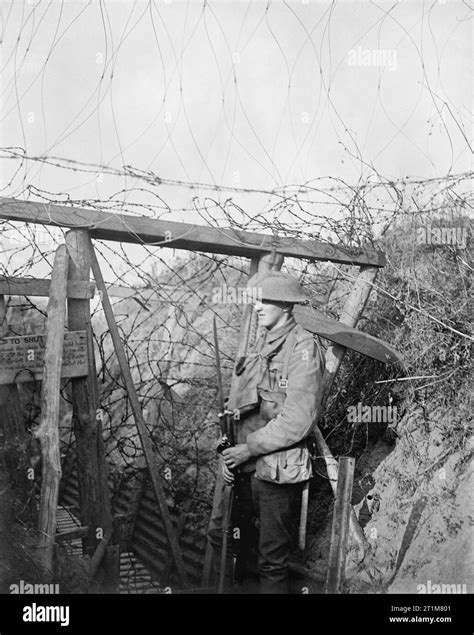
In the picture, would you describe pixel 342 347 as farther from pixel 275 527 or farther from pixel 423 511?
pixel 275 527

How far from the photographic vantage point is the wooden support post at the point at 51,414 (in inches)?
171

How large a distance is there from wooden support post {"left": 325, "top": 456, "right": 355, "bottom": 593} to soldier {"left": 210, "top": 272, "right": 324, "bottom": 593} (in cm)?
29

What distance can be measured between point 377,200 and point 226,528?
11.0 ft

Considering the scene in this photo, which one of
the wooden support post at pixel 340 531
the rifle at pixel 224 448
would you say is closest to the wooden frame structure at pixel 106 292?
the rifle at pixel 224 448

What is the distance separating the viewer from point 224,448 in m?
4.75

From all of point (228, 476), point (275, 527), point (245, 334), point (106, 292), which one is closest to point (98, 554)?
point (228, 476)

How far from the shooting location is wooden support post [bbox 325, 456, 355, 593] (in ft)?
13.6

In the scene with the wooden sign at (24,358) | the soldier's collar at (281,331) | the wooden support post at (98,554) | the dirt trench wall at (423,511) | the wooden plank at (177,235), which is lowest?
the wooden support post at (98,554)

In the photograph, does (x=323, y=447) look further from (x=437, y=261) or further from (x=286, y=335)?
(x=437, y=261)

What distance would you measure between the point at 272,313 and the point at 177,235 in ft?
3.50

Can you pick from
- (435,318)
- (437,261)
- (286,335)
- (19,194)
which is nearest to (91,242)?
(19,194)

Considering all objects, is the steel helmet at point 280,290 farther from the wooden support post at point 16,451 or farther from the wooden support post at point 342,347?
the wooden support post at point 16,451

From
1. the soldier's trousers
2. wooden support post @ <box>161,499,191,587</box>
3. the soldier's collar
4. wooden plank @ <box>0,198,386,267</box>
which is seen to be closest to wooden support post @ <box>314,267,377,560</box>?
wooden plank @ <box>0,198,386,267</box>

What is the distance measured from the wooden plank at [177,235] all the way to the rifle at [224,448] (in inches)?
28.4
